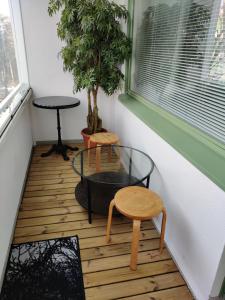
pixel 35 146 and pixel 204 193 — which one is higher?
pixel 204 193

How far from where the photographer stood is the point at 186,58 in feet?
5.09

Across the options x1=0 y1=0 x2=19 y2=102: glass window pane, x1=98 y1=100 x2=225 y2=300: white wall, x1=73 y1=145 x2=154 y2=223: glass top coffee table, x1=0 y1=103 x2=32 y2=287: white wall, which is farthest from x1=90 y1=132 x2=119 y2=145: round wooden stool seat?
x1=0 y1=0 x2=19 y2=102: glass window pane

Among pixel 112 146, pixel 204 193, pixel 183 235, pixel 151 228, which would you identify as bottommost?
pixel 151 228

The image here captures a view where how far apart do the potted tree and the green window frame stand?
1.75ft

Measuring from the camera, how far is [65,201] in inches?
85.5

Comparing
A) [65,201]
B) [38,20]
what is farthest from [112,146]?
[38,20]

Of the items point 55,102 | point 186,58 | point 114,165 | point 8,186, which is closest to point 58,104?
point 55,102

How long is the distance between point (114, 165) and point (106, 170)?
0.33ft

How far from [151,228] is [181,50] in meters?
1.38

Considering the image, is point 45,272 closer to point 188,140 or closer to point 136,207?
point 136,207

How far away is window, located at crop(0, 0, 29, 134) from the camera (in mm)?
1920

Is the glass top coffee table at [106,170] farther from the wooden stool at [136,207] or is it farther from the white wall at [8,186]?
the white wall at [8,186]

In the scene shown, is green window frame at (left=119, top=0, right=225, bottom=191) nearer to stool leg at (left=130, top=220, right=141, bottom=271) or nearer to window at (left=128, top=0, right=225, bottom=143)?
window at (left=128, top=0, right=225, bottom=143)

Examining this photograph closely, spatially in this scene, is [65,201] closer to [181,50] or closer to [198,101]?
[198,101]
